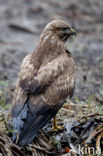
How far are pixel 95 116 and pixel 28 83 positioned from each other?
3.98 ft

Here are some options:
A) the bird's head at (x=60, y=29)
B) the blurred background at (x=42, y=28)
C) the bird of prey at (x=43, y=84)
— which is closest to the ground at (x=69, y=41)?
the blurred background at (x=42, y=28)

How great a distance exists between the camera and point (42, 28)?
1138 centimetres

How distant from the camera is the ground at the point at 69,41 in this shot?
26.8 ft

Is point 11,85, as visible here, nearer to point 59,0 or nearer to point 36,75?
point 36,75

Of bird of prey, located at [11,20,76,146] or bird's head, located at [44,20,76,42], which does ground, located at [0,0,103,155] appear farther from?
bird's head, located at [44,20,76,42]

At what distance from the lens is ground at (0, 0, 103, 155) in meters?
8.18

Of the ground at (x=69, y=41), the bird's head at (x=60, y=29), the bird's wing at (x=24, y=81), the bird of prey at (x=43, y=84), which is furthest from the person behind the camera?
the ground at (x=69, y=41)

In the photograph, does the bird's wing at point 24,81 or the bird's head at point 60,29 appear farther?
the bird's head at point 60,29

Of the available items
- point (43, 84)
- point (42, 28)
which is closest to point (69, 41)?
point (42, 28)

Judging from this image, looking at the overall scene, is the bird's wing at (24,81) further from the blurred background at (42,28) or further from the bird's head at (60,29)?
the blurred background at (42,28)

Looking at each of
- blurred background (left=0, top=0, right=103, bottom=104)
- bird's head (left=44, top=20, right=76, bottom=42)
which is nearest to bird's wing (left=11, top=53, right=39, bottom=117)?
bird's head (left=44, top=20, right=76, bottom=42)

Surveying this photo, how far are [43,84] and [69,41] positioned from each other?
4958 mm

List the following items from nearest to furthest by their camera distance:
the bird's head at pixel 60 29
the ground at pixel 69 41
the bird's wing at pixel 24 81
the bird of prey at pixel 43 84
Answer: the bird of prey at pixel 43 84 < the bird's wing at pixel 24 81 < the bird's head at pixel 60 29 < the ground at pixel 69 41

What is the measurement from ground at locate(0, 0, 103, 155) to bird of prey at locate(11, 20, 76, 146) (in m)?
1.08
